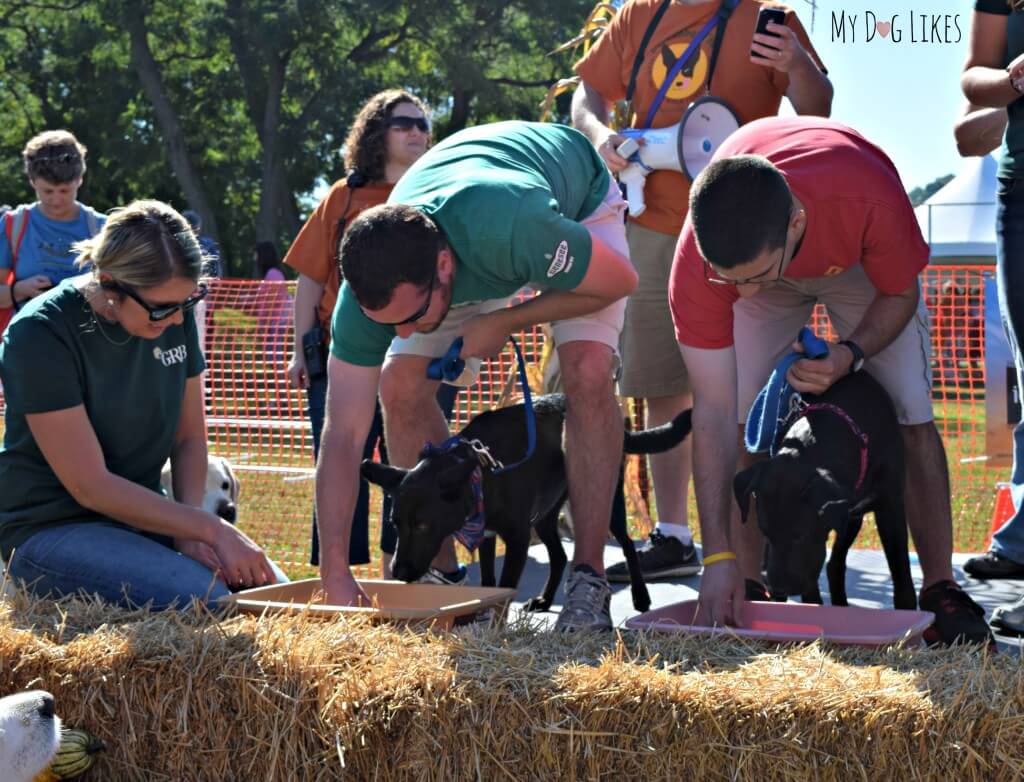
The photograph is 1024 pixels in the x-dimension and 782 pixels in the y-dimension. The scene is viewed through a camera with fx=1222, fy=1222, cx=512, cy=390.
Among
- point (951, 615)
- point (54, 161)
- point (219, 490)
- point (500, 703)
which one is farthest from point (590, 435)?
point (54, 161)

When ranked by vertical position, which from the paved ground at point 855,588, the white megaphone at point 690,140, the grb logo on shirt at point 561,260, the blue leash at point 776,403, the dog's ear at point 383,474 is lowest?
the paved ground at point 855,588

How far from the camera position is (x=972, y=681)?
2.45m

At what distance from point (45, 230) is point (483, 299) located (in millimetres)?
2956

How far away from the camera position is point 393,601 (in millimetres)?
3473

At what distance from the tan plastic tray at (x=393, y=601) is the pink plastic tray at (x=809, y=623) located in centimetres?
41

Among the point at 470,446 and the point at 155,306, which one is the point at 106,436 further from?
the point at 470,446

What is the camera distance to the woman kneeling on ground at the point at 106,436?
11.0ft

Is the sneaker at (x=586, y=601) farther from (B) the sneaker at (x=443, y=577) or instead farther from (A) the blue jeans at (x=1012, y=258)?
(A) the blue jeans at (x=1012, y=258)

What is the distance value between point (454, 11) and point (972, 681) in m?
22.3

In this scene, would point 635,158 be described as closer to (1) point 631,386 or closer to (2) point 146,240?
(1) point 631,386

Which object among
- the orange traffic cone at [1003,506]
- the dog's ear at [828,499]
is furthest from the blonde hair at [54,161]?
the orange traffic cone at [1003,506]

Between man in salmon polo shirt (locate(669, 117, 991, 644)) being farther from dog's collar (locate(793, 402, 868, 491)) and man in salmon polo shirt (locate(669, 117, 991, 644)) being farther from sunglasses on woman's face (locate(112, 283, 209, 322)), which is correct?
sunglasses on woman's face (locate(112, 283, 209, 322))

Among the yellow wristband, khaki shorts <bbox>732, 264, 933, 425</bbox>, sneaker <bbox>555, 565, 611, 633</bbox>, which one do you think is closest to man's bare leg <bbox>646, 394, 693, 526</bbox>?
khaki shorts <bbox>732, 264, 933, 425</bbox>

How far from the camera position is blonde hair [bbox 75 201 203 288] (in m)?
3.36
